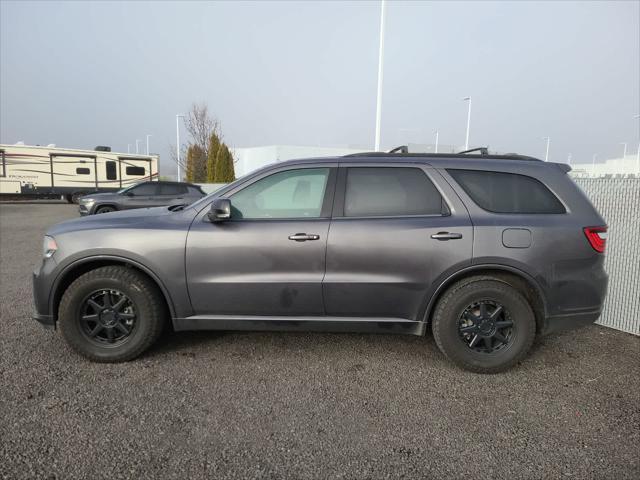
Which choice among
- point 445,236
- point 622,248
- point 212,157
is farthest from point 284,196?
point 212,157

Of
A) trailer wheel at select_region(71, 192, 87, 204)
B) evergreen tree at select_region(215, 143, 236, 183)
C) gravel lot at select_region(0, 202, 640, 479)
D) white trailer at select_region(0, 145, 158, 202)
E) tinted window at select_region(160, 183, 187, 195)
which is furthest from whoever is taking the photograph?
evergreen tree at select_region(215, 143, 236, 183)

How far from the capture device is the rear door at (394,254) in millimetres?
3174

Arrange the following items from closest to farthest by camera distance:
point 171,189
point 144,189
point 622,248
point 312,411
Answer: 1. point 312,411
2. point 622,248
3. point 144,189
4. point 171,189

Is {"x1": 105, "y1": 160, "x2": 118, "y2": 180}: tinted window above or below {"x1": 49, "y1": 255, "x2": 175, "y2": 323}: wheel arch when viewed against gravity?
above

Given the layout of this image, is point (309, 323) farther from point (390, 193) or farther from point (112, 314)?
point (112, 314)

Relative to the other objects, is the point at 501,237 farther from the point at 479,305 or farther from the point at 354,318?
the point at 354,318

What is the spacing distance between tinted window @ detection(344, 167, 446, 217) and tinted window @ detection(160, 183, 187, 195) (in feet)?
38.9

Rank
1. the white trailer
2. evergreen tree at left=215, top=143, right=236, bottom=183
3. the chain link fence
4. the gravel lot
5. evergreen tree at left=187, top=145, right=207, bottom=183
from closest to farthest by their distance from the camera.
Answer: the gravel lot
the chain link fence
the white trailer
evergreen tree at left=215, top=143, right=236, bottom=183
evergreen tree at left=187, top=145, right=207, bottom=183

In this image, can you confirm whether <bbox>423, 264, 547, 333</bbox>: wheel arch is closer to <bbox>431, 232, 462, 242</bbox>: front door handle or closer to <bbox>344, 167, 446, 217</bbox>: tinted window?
<bbox>431, 232, 462, 242</bbox>: front door handle

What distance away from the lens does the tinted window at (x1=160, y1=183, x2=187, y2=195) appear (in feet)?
45.6

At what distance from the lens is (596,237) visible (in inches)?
125

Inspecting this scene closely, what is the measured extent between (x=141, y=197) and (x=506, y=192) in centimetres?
1261

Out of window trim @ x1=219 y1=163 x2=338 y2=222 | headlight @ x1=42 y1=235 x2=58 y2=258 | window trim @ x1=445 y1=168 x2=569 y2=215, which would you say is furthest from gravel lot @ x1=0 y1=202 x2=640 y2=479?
window trim @ x1=445 y1=168 x2=569 y2=215

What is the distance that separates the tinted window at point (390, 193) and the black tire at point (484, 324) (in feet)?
2.28
